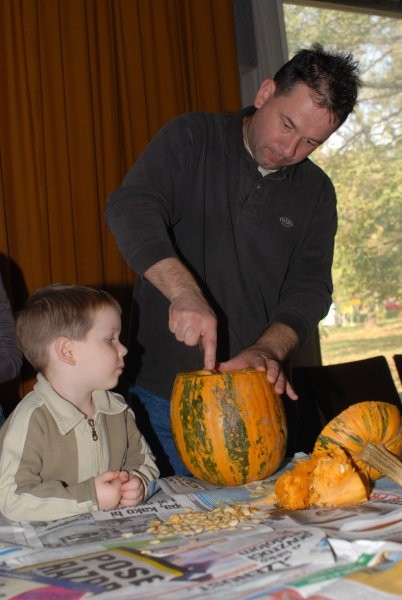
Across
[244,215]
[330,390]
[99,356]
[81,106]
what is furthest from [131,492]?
[81,106]

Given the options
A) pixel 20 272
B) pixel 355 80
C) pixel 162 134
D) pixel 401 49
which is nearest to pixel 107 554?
pixel 162 134

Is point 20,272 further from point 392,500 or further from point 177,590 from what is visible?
point 177,590

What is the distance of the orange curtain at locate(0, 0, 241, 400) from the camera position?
2.95 metres

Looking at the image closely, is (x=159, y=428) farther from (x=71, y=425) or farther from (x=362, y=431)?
(x=362, y=431)

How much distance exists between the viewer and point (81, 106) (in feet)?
10.2

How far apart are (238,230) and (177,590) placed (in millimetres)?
1108

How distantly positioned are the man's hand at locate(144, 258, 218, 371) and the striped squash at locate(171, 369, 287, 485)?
7 cm

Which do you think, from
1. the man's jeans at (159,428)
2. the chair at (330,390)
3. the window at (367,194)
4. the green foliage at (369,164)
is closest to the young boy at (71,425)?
the man's jeans at (159,428)

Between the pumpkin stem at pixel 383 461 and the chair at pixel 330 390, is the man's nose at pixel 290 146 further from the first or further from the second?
the chair at pixel 330 390

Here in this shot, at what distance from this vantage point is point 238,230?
178 centimetres

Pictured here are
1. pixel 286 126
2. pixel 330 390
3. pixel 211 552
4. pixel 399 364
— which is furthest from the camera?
pixel 399 364

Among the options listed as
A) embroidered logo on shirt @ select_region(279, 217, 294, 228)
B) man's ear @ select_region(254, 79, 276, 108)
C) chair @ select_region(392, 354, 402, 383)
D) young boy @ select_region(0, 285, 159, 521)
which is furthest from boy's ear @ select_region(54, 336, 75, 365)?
chair @ select_region(392, 354, 402, 383)

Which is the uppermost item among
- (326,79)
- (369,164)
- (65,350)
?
(369,164)

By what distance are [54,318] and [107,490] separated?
15.2 inches
